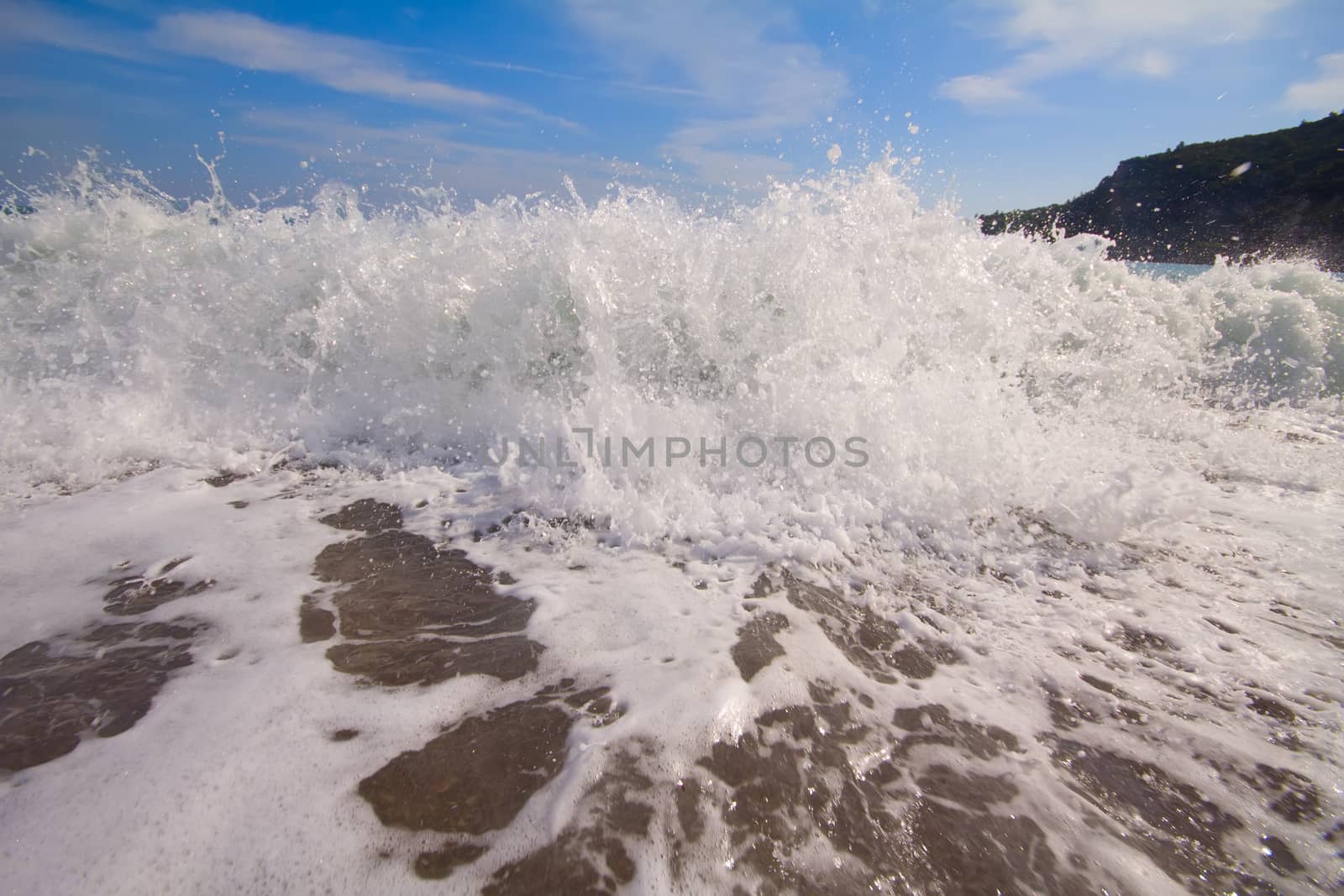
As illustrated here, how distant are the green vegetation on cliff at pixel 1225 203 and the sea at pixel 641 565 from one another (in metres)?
20.8

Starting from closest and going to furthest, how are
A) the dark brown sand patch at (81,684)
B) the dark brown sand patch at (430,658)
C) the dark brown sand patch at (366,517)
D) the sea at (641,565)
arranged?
the sea at (641,565)
the dark brown sand patch at (81,684)
the dark brown sand patch at (430,658)
the dark brown sand patch at (366,517)

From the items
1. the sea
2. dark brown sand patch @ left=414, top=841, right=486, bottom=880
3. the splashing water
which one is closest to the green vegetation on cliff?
the splashing water

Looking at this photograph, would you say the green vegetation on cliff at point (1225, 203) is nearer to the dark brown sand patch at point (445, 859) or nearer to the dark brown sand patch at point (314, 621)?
the dark brown sand patch at point (314, 621)

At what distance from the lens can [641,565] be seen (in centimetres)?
289

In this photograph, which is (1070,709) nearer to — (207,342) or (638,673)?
(638,673)

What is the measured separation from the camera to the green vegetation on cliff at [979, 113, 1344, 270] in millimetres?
25969

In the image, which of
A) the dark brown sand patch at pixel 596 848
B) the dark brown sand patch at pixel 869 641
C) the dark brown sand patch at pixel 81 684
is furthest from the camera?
the dark brown sand patch at pixel 869 641

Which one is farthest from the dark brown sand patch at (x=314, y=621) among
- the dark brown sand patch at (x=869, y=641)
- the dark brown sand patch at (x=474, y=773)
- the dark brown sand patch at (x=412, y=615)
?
the dark brown sand patch at (x=869, y=641)

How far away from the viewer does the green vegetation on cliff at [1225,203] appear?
26.0 meters

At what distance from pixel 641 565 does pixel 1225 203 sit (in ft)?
138

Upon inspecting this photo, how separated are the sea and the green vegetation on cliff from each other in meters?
20.8

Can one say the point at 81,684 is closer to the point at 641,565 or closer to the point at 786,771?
the point at 641,565

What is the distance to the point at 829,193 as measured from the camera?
18.6ft

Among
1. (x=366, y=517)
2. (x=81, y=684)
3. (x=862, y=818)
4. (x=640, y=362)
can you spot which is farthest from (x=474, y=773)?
(x=640, y=362)
